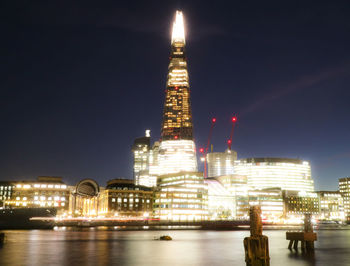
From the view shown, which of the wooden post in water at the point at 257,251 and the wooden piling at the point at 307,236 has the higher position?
the wooden post in water at the point at 257,251

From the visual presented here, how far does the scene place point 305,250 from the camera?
65.3 meters

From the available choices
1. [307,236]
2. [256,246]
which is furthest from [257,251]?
[307,236]

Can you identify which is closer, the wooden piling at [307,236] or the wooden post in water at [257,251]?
the wooden post in water at [257,251]

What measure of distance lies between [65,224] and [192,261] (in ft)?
535

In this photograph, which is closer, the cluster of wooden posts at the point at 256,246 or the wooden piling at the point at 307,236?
the cluster of wooden posts at the point at 256,246

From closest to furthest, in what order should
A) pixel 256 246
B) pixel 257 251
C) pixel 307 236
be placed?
pixel 257 251 < pixel 256 246 < pixel 307 236

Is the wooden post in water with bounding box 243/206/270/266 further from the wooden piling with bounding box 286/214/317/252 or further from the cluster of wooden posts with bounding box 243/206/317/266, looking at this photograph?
the wooden piling with bounding box 286/214/317/252

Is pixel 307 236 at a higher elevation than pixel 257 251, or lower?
lower

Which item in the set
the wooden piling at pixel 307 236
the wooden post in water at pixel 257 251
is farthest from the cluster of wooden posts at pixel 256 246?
the wooden piling at pixel 307 236

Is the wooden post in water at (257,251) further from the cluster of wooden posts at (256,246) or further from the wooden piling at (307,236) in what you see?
the wooden piling at (307,236)

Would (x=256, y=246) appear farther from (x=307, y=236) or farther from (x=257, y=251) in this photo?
(x=307, y=236)

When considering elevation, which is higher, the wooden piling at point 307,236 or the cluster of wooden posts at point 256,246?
the cluster of wooden posts at point 256,246

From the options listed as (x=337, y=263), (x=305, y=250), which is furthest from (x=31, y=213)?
(x=337, y=263)

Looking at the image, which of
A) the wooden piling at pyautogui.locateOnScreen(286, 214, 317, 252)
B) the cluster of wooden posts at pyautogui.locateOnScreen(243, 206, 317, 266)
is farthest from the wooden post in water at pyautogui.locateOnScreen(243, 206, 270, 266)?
the wooden piling at pyautogui.locateOnScreen(286, 214, 317, 252)
